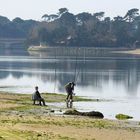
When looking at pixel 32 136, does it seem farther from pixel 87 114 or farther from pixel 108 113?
pixel 108 113

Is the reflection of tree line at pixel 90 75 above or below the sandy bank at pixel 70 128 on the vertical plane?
below

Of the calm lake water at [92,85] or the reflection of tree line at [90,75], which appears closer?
the calm lake water at [92,85]

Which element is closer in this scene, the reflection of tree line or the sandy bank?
the sandy bank

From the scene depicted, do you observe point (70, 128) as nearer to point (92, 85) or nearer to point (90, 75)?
point (92, 85)

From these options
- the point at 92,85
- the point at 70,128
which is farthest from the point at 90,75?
the point at 70,128

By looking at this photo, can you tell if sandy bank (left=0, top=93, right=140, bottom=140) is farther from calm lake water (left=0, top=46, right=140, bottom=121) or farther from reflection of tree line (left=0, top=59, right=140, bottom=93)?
reflection of tree line (left=0, top=59, right=140, bottom=93)

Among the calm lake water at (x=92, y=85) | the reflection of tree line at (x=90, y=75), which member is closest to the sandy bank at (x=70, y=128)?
the calm lake water at (x=92, y=85)

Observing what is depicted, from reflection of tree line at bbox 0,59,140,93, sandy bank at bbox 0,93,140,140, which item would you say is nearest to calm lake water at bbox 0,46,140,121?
reflection of tree line at bbox 0,59,140,93

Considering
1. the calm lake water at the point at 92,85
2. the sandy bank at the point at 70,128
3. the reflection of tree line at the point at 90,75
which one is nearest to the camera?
the sandy bank at the point at 70,128

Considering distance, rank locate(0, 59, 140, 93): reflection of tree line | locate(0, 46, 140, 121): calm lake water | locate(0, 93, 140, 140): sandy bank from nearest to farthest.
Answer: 1. locate(0, 93, 140, 140): sandy bank
2. locate(0, 46, 140, 121): calm lake water
3. locate(0, 59, 140, 93): reflection of tree line

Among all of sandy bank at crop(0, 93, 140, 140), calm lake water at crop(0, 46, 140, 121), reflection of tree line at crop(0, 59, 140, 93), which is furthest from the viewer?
reflection of tree line at crop(0, 59, 140, 93)

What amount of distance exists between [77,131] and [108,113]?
12.6 meters

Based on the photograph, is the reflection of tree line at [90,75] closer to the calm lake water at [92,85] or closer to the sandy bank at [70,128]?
the calm lake water at [92,85]

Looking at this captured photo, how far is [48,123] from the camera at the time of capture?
23984 mm
